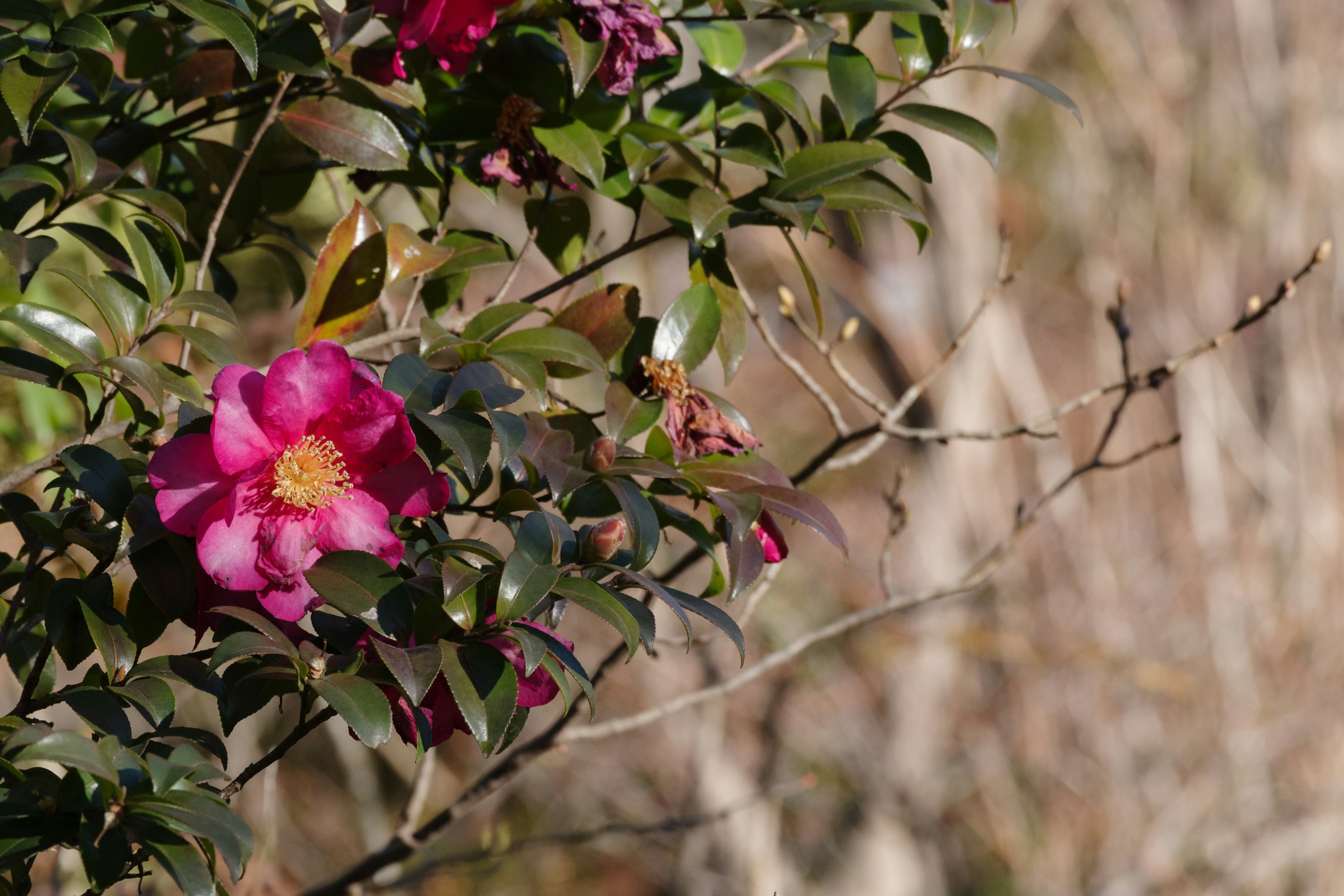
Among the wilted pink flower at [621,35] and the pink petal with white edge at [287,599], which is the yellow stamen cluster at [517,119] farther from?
the pink petal with white edge at [287,599]

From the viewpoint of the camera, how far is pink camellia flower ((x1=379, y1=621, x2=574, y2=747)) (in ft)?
1.72

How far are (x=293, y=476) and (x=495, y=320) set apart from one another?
198mm

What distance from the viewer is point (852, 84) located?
2.50ft

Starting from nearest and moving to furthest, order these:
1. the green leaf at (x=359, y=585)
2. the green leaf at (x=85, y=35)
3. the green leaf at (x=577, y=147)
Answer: the green leaf at (x=359, y=585), the green leaf at (x=85, y=35), the green leaf at (x=577, y=147)

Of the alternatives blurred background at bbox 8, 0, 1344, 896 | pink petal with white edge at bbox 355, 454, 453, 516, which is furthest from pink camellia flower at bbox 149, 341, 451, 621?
blurred background at bbox 8, 0, 1344, 896

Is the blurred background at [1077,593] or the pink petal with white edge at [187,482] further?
the blurred background at [1077,593]

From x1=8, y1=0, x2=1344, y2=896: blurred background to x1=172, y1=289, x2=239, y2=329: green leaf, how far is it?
168cm

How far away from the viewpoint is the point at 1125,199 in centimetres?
328

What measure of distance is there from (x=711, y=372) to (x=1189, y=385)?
1.38 metres

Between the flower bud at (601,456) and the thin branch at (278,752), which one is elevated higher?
the flower bud at (601,456)

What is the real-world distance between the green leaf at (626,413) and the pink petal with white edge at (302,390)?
6.5 inches

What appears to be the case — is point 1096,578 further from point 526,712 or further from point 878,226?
point 526,712

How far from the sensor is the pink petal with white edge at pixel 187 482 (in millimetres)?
508

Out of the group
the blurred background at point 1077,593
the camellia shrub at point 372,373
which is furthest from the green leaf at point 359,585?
the blurred background at point 1077,593
